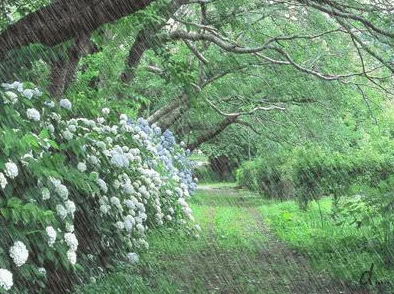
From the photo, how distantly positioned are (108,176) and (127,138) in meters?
0.95

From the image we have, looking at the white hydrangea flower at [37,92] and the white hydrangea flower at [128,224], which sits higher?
the white hydrangea flower at [37,92]

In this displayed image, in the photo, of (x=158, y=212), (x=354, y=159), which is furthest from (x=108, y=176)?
(x=354, y=159)

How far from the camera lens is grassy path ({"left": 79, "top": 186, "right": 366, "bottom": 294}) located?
6101 mm

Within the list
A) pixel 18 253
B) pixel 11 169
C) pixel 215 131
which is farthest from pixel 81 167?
pixel 215 131

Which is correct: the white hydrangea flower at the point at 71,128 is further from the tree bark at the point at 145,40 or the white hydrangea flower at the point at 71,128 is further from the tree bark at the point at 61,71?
the tree bark at the point at 145,40

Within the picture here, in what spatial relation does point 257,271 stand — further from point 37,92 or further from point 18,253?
point 18,253

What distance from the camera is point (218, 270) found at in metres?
7.61

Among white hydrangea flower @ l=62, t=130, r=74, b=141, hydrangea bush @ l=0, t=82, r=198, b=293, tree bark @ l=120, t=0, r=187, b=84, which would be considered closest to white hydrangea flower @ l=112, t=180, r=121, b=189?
hydrangea bush @ l=0, t=82, r=198, b=293

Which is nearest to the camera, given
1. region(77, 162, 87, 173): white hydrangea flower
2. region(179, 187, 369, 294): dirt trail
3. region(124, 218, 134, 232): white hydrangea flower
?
region(77, 162, 87, 173): white hydrangea flower

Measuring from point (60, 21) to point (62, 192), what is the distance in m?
1.24

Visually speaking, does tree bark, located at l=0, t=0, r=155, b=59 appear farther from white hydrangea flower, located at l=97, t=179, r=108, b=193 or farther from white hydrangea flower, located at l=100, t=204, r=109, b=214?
white hydrangea flower, located at l=100, t=204, r=109, b=214

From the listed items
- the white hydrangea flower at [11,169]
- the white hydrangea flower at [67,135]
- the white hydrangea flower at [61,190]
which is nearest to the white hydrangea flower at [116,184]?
the white hydrangea flower at [67,135]

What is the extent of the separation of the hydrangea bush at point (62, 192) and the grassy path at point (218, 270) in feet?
1.01

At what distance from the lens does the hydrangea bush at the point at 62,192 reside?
3.84 meters
